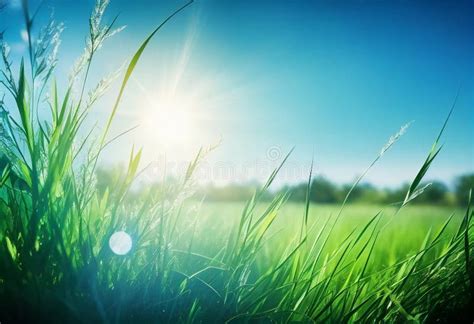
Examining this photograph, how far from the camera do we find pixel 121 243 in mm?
808

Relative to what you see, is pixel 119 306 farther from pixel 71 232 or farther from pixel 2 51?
pixel 2 51

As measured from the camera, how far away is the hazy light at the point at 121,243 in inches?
31.0

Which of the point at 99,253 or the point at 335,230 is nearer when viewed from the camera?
the point at 99,253

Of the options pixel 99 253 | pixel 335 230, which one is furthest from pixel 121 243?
pixel 335 230

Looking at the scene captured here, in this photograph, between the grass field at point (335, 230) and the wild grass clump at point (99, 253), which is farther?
the grass field at point (335, 230)

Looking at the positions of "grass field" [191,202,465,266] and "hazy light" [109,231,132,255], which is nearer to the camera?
"hazy light" [109,231,132,255]

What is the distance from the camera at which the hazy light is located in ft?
2.59

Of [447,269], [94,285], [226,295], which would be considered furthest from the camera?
[447,269]

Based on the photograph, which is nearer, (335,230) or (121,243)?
(121,243)

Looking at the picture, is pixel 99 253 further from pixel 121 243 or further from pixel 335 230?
pixel 335 230

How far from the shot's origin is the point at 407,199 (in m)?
0.84

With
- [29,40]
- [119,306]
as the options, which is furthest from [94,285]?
[29,40]

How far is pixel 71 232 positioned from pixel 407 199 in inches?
29.2

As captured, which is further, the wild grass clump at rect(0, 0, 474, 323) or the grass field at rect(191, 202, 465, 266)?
the grass field at rect(191, 202, 465, 266)
